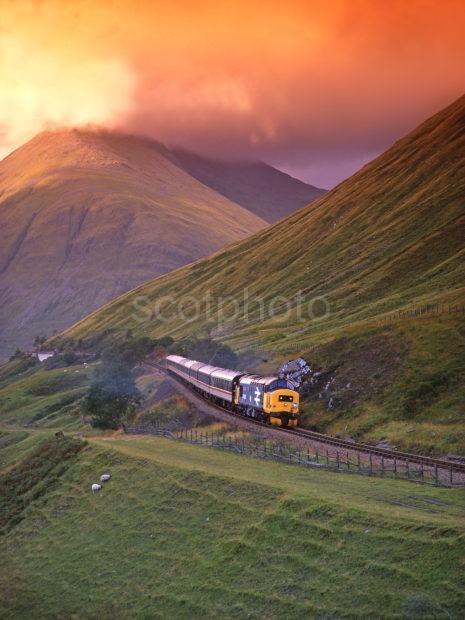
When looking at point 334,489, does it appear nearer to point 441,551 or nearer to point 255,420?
point 441,551

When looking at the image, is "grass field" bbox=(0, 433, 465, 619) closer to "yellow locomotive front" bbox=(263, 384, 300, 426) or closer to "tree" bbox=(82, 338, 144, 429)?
"yellow locomotive front" bbox=(263, 384, 300, 426)

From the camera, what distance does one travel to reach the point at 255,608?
31125 mm

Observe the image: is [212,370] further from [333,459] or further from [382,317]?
[333,459]

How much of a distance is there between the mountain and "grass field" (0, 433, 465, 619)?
59.1 feet

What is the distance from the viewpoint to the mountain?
223ft

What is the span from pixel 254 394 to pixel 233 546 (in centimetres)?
3767

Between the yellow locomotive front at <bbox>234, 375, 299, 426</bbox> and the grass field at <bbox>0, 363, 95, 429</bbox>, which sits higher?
the grass field at <bbox>0, 363, 95, 429</bbox>

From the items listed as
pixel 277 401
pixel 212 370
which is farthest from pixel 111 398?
pixel 277 401

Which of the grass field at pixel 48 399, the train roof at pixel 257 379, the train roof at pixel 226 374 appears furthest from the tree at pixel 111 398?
the train roof at pixel 257 379

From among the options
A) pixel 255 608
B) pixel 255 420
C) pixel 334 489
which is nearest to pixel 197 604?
pixel 255 608

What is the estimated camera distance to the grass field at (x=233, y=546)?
28875mm

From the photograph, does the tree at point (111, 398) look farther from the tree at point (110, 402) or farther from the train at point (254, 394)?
the train at point (254, 394)

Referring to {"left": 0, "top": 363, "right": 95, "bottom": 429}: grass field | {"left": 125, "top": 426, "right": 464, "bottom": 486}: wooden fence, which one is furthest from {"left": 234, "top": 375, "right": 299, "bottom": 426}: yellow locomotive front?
{"left": 0, "top": 363, "right": 95, "bottom": 429}: grass field

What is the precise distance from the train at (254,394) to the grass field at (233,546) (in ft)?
44.5
